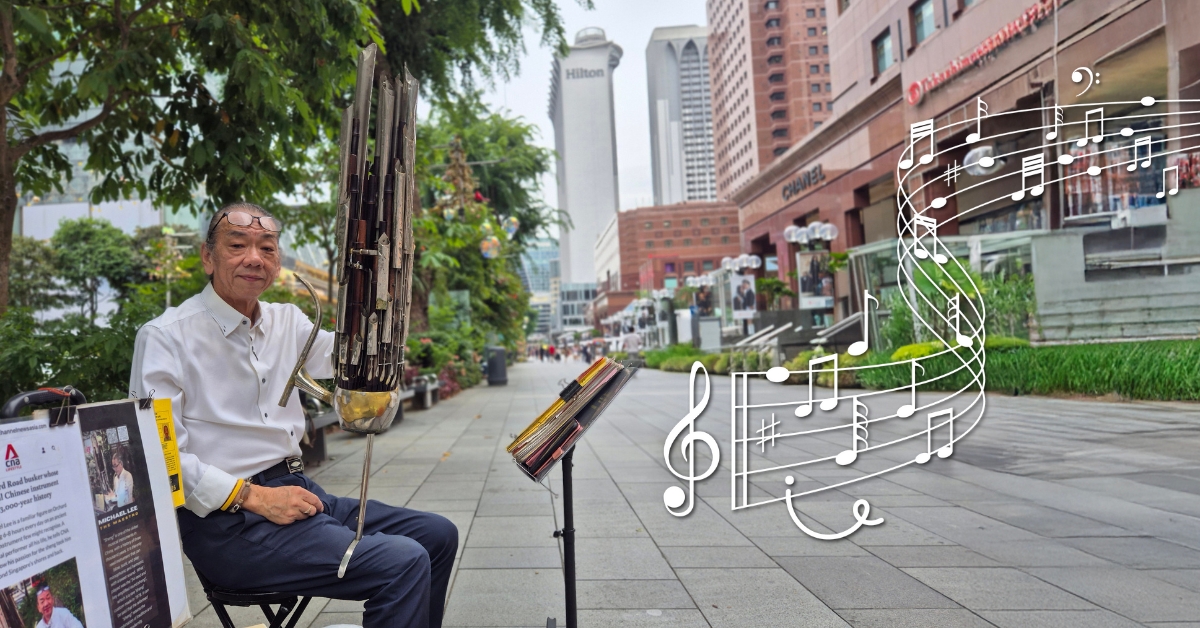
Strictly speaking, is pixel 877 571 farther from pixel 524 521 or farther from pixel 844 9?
pixel 844 9

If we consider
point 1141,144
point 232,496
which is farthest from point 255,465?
point 1141,144

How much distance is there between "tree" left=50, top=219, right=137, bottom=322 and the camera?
38.4m

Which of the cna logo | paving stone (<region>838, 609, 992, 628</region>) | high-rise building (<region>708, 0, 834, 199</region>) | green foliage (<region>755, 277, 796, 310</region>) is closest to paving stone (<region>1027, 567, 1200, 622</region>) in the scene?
paving stone (<region>838, 609, 992, 628</region>)

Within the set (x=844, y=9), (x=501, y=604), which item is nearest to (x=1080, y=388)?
(x=501, y=604)

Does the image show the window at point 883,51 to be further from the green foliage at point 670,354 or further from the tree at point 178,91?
the tree at point 178,91

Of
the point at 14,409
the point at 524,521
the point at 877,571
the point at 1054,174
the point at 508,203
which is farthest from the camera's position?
the point at 508,203

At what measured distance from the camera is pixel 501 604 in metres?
3.71

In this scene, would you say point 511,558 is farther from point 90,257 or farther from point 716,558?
point 90,257

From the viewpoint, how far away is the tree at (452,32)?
906 centimetres

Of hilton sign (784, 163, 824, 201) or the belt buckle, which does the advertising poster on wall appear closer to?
hilton sign (784, 163, 824, 201)

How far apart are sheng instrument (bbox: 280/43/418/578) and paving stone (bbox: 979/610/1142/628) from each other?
2648 mm

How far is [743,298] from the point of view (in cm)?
3328

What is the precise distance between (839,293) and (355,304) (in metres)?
28.0

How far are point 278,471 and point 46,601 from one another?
0.85m
